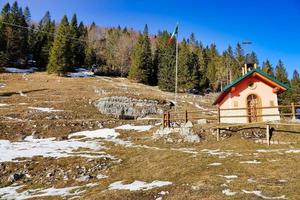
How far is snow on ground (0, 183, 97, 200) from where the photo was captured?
1420cm

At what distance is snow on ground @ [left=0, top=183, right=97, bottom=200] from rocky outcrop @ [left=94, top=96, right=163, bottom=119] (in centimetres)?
3115

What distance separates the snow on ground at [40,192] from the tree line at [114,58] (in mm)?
59469

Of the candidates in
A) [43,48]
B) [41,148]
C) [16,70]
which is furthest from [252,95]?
[43,48]

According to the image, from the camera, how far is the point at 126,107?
49.1 m

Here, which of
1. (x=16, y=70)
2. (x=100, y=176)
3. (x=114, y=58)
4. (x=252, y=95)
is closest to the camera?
(x=100, y=176)

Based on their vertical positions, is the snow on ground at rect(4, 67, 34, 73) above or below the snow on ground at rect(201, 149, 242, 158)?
above

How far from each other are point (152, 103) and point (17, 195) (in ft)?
128

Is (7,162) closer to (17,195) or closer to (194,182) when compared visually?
(17,195)

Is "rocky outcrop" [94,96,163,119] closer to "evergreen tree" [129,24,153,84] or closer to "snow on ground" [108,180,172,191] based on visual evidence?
"evergreen tree" [129,24,153,84]

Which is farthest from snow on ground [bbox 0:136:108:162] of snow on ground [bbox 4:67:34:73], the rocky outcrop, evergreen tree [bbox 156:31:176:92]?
snow on ground [bbox 4:67:34:73]

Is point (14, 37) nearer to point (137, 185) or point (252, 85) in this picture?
point (252, 85)

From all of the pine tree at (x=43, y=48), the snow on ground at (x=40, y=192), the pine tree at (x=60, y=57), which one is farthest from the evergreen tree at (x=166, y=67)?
the snow on ground at (x=40, y=192)

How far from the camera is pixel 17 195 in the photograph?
48.4 feet

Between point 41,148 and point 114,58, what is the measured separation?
72573 millimetres
